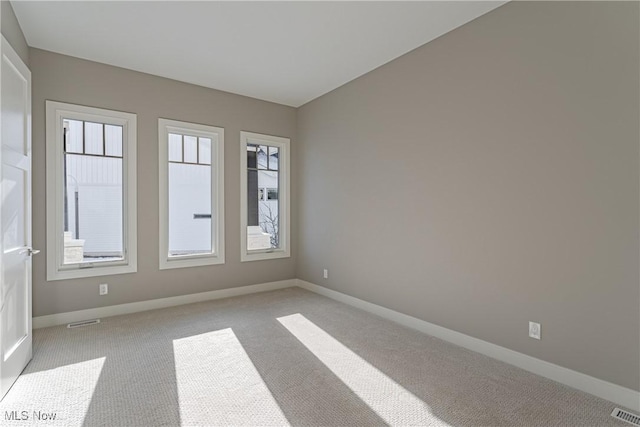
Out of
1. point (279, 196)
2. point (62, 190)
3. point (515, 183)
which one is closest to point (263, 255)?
point (279, 196)

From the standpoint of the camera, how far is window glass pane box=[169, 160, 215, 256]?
427cm

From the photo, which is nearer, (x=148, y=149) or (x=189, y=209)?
(x=148, y=149)

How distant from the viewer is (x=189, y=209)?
14.4ft

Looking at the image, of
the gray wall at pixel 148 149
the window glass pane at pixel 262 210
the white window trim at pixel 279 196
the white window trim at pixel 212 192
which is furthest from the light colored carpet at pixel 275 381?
the window glass pane at pixel 262 210

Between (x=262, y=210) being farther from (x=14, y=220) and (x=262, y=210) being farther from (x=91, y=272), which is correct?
(x=14, y=220)

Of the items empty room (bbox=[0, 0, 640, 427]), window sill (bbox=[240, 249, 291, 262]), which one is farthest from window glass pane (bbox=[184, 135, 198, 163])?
window sill (bbox=[240, 249, 291, 262])

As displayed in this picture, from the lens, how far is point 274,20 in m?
2.89

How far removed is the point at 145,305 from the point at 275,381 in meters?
2.35

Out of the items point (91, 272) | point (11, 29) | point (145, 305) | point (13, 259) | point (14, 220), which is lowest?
point (145, 305)

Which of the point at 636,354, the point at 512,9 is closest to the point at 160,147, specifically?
the point at 512,9

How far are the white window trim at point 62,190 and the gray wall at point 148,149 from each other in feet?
0.19

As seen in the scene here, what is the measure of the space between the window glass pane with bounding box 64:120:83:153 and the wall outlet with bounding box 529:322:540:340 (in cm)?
456

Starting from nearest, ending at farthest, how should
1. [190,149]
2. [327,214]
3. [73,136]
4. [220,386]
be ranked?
[220,386]
[73,136]
[190,149]
[327,214]

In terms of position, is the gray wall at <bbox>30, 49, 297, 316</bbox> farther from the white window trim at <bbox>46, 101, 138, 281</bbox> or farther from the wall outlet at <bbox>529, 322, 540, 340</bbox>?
the wall outlet at <bbox>529, 322, 540, 340</bbox>
